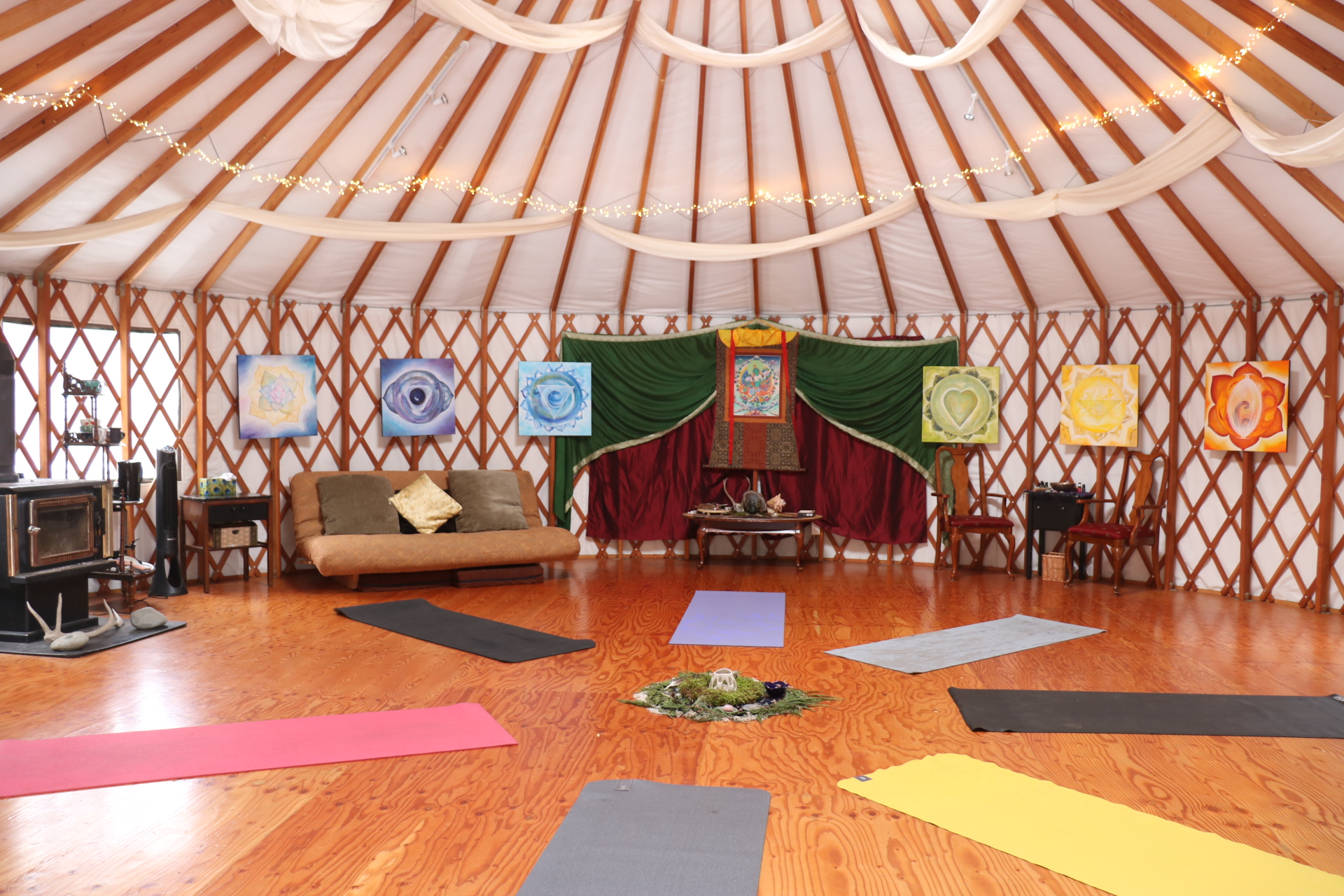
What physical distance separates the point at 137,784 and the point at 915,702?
2624mm

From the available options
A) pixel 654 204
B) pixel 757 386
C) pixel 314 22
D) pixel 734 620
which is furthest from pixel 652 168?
pixel 734 620

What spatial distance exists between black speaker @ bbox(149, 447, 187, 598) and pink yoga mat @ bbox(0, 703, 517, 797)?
2846mm

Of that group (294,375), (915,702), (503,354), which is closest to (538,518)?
(503,354)

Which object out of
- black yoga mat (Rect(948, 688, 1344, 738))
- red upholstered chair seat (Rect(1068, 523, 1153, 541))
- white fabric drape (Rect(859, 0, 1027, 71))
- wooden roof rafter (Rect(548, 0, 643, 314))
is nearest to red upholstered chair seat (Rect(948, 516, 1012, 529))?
red upholstered chair seat (Rect(1068, 523, 1153, 541))

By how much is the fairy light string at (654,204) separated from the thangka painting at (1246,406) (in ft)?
6.98

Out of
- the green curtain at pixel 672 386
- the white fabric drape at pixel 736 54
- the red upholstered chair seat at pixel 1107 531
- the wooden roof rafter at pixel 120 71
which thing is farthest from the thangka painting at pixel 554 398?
the red upholstered chair seat at pixel 1107 531

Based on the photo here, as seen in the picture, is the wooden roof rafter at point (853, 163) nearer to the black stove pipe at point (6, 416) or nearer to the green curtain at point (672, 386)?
the green curtain at point (672, 386)

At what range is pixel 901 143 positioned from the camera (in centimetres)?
521

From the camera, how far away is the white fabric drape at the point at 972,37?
3.56m

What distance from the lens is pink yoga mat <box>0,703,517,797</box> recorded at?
106 inches

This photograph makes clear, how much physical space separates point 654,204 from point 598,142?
860 mm

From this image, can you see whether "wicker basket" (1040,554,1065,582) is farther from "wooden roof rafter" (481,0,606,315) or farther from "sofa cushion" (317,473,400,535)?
"sofa cushion" (317,473,400,535)

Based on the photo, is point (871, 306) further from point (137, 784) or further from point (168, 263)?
point (137, 784)

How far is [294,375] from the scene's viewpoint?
6547 mm
